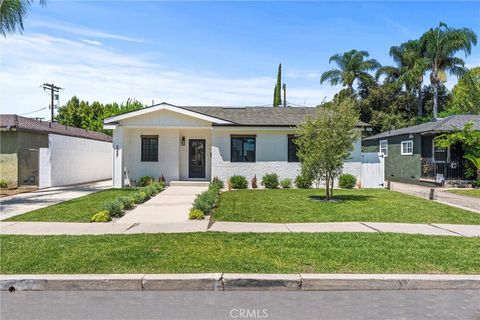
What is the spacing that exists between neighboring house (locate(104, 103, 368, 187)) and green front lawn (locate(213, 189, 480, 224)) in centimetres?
471

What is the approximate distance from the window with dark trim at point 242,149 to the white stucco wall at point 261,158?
213mm

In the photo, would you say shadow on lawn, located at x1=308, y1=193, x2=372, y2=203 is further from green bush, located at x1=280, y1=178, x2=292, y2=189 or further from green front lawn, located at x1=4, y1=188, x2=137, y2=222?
green front lawn, located at x1=4, y1=188, x2=137, y2=222

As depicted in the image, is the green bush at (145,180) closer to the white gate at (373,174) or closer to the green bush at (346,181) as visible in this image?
the green bush at (346,181)

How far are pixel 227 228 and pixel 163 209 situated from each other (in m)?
3.82

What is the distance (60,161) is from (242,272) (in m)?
16.9

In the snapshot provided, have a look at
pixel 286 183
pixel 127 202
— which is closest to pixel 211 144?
pixel 286 183

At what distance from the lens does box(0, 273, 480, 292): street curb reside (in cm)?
521

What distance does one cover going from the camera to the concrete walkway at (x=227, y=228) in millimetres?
8453

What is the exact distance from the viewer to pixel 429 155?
22562 mm

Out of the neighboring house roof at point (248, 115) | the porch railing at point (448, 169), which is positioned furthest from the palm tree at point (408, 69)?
the neighboring house roof at point (248, 115)

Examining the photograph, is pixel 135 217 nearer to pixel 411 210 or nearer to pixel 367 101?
pixel 411 210

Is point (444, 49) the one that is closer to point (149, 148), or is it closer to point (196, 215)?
point (149, 148)
